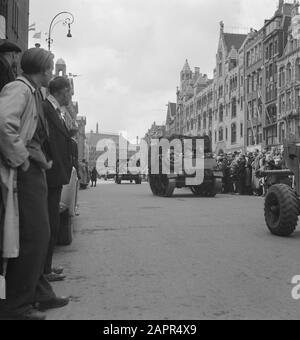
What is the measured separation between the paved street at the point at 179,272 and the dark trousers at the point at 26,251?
0.39 metres

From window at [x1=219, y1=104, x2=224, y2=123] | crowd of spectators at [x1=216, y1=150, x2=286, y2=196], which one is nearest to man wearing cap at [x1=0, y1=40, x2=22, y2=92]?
crowd of spectators at [x1=216, y1=150, x2=286, y2=196]

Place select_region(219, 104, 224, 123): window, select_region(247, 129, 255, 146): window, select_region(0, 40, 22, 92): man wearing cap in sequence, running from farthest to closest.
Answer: select_region(219, 104, 224, 123): window, select_region(247, 129, 255, 146): window, select_region(0, 40, 22, 92): man wearing cap

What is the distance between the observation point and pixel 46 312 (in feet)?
11.9

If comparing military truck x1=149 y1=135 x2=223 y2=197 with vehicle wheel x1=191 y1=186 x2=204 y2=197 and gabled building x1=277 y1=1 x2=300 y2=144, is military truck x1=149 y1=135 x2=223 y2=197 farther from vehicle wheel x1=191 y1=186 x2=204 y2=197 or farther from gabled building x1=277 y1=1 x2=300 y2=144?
gabled building x1=277 y1=1 x2=300 y2=144

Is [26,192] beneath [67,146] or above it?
beneath

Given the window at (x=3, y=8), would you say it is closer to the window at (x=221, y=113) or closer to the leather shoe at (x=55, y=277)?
the leather shoe at (x=55, y=277)

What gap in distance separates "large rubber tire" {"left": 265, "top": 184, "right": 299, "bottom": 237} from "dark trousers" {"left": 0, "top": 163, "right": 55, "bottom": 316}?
4608mm

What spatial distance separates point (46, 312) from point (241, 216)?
23.7ft

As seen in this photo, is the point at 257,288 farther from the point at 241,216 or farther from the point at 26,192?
the point at 241,216

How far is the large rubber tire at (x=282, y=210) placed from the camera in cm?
706

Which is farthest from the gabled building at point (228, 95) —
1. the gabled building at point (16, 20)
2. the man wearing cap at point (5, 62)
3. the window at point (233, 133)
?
the man wearing cap at point (5, 62)

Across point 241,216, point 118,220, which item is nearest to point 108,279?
point 118,220

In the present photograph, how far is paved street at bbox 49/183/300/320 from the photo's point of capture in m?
3.68

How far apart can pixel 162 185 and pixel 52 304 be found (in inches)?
565
